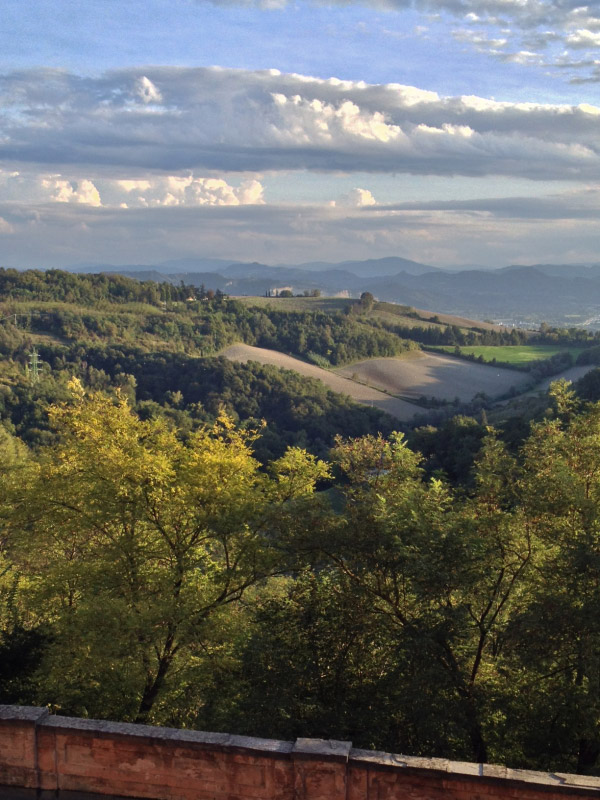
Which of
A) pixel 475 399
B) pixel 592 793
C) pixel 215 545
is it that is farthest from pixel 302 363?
pixel 592 793

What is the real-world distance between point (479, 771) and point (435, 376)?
449 feet

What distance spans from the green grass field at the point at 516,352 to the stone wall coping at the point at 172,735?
484 ft

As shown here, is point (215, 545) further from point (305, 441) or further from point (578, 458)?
point (305, 441)

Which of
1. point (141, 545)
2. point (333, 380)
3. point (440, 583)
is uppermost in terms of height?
point (440, 583)

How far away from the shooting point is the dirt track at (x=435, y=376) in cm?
13300

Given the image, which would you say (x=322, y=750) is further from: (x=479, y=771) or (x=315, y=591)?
(x=315, y=591)

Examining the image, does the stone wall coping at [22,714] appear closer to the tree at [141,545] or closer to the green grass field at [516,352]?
the tree at [141,545]

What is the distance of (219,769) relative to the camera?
898 cm

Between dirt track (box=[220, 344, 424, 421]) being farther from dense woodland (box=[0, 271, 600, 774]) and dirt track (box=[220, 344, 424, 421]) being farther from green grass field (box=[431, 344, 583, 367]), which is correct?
dense woodland (box=[0, 271, 600, 774])

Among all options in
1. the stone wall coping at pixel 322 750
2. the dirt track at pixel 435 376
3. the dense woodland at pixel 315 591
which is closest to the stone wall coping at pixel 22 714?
the stone wall coping at pixel 322 750

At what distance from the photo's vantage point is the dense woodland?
1277 cm

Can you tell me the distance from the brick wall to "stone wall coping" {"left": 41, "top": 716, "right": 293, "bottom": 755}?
0.01 m

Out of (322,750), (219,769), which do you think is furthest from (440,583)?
(219,769)

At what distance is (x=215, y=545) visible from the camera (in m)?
17.8
